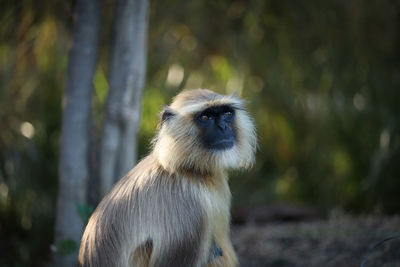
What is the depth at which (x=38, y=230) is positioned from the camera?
533 centimetres

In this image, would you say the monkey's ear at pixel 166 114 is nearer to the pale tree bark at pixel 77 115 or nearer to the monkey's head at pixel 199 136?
the monkey's head at pixel 199 136

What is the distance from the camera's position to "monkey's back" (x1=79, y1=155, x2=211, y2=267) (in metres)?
2.74

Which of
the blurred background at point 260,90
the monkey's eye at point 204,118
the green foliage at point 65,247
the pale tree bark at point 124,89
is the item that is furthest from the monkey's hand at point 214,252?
the blurred background at point 260,90

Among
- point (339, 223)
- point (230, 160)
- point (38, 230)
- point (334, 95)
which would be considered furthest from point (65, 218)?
point (334, 95)

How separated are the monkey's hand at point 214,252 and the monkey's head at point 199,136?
1.69ft

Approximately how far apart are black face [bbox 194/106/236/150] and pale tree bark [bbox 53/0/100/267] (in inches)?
55.8

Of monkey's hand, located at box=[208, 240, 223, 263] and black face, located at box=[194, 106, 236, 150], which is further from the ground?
black face, located at box=[194, 106, 236, 150]

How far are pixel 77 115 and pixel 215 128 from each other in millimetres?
1540

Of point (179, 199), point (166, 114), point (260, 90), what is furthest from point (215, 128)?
point (260, 90)

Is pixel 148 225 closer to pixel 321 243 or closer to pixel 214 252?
pixel 214 252

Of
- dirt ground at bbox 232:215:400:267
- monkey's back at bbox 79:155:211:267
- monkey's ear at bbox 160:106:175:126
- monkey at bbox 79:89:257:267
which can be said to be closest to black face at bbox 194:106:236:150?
monkey at bbox 79:89:257:267

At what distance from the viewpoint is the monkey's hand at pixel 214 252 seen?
2924mm

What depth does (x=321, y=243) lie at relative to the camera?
4383 mm

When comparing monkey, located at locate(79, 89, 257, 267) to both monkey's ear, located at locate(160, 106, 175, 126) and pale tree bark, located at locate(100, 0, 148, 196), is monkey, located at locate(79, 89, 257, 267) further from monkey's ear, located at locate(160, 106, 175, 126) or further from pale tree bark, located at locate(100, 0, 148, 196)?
pale tree bark, located at locate(100, 0, 148, 196)
